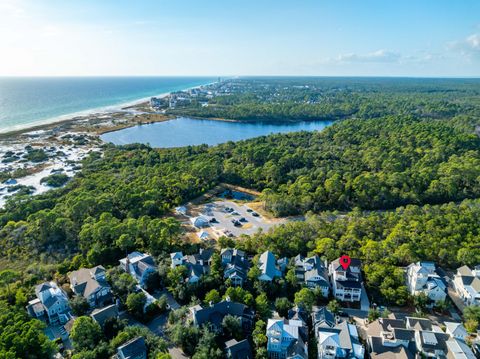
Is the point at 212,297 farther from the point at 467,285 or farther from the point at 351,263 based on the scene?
the point at 467,285

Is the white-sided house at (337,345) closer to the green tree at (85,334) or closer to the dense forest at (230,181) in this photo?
the green tree at (85,334)

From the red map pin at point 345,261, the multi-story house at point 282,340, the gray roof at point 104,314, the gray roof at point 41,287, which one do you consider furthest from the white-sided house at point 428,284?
the gray roof at point 41,287

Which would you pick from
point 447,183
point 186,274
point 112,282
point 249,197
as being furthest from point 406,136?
point 112,282

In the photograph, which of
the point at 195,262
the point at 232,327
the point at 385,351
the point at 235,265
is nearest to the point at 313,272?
the point at 235,265

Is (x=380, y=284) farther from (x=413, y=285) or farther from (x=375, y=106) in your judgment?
(x=375, y=106)

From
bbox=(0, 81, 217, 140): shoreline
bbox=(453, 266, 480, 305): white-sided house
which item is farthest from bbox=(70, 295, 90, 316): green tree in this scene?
bbox=(0, 81, 217, 140): shoreline
